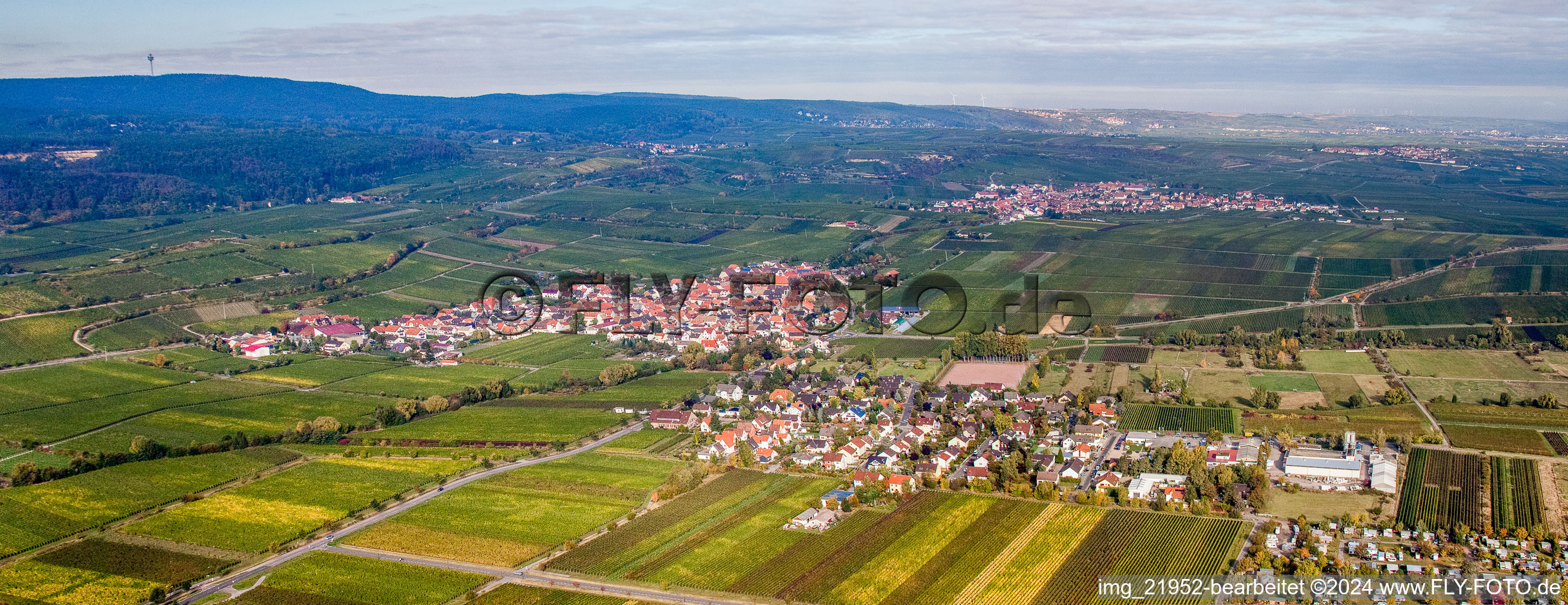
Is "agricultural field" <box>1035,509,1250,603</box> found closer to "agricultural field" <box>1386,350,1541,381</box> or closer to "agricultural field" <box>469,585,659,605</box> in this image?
"agricultural field" <box>469,585,659,605</box>

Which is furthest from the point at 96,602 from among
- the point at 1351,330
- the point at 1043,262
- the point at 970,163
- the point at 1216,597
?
the point at 970,163

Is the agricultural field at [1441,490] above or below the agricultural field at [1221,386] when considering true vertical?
below

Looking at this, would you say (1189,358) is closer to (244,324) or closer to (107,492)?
(107,492)

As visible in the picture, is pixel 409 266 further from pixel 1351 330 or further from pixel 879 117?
pixel 879 117

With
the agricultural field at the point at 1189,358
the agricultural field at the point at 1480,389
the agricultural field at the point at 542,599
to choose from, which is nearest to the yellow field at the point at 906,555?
the agricultural field at the point at 542,599

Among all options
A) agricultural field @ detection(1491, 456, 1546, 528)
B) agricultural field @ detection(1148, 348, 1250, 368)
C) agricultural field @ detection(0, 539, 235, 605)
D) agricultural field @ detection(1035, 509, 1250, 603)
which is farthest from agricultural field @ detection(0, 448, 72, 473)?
agricultural field @ detection(1491, 456, 1546, 528)

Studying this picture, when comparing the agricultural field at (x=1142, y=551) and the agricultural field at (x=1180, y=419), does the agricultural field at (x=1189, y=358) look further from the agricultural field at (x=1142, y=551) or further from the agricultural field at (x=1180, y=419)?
the agricultural field at (x=1142, y=551)
